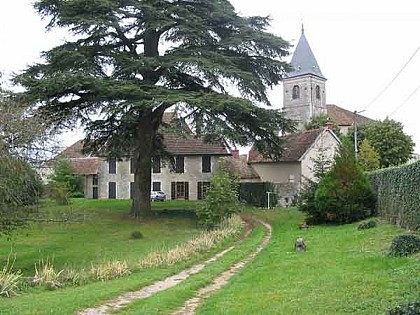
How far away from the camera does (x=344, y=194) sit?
26281mm

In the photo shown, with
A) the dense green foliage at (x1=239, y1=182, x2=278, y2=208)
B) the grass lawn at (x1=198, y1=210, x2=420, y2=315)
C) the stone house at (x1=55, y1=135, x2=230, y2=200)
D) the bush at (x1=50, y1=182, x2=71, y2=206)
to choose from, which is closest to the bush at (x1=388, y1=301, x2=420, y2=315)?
the grass lawn at (x1=198, y1=210, x2=420, y2=315)

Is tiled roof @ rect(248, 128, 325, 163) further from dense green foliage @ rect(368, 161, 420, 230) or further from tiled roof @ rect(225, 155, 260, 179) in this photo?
dense green foliage @ rect(368, 161, 420, 230)

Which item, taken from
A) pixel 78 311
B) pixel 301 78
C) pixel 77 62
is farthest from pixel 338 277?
pixel 301 78

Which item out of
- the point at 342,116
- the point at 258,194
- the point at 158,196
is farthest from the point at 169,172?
the point at 342,116

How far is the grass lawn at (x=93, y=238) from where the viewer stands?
20797 millimetres

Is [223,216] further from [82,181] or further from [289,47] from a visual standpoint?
[82,181]

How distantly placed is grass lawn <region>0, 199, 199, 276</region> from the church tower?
178 feet

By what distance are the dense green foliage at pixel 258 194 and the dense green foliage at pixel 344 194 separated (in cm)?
1600

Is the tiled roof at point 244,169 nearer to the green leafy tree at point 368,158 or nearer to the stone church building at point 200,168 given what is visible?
the stone church building at point 200,168

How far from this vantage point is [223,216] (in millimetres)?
27984

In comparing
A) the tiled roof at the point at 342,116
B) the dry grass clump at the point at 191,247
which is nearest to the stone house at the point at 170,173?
the dry grass clump at the point at 191,247

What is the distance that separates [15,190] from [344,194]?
51.1 feet

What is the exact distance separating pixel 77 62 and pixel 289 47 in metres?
11.8

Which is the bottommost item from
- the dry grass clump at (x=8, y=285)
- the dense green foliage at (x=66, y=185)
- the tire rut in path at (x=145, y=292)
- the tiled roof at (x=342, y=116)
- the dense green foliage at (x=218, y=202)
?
the tire rut in path at (x=145, y=292)
